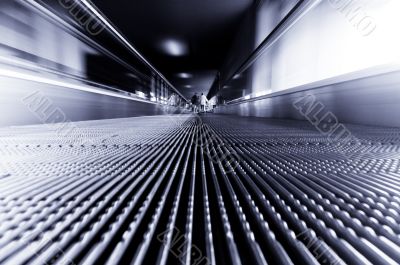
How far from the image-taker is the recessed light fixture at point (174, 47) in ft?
24.3

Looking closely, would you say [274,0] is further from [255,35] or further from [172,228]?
[172,228]

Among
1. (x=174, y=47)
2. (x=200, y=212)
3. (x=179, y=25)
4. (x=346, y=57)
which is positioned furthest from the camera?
(x=174, y=47)

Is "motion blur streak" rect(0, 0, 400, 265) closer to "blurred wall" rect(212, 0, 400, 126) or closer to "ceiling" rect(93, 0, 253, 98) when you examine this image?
"blurred wall" rect(212, 0, 400, 126)

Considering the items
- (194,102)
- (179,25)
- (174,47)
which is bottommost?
(194,102)

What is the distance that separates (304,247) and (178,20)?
6.35 m

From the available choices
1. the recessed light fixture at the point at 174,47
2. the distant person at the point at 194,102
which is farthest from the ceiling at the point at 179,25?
the distant person at the point at 194,102

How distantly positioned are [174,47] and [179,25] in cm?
180

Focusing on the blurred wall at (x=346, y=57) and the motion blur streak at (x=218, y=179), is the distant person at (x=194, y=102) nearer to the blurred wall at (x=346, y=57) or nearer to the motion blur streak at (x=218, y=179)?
the blurred wall at (x=346, y=57)

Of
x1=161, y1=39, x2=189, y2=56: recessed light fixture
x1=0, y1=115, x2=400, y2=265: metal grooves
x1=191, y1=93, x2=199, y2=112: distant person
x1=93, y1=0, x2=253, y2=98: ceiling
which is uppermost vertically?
x1=93, y1=0, x2=253, y2=98: ceiling

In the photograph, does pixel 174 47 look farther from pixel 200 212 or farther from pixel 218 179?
pixel 200 212

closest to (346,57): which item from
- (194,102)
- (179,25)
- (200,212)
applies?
(200,212)

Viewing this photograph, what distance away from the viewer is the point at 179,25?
615 centimetres

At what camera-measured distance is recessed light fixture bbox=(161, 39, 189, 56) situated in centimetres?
742

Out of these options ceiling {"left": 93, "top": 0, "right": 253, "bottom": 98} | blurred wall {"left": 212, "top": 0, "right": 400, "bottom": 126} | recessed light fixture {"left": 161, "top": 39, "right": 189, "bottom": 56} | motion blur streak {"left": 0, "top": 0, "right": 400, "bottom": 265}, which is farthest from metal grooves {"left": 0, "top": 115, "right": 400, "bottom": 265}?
recessed light fixture {"left": 161, "top": 39, "right": 189, "bottom": 56}
